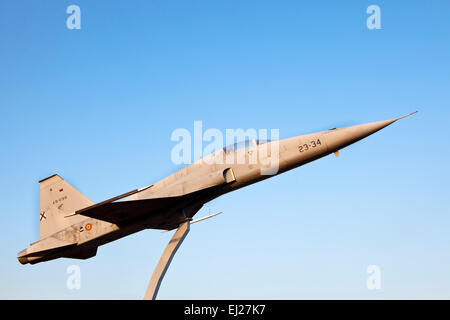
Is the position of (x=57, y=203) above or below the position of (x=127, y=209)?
above

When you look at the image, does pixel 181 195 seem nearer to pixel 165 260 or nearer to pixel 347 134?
pixel 165 260

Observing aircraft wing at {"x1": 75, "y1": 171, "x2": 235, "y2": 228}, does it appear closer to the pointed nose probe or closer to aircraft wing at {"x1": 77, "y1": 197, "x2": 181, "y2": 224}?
aircraft wing at {"x1": 77, "y1": 197, "x2": 181, "y2": 224}

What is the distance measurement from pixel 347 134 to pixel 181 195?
7037mm

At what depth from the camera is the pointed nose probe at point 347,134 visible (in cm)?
1981

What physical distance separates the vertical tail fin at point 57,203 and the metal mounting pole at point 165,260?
4803mm

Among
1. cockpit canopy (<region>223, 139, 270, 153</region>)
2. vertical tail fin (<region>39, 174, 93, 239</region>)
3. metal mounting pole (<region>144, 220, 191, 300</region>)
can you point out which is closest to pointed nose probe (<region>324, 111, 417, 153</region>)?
cockpit canopy (<region>223, 139, 270, 153</region>)

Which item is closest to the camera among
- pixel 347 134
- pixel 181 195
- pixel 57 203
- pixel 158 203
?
pixel 347 134

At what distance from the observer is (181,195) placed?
20.6 meters

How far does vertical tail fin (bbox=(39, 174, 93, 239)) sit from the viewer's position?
23.1m

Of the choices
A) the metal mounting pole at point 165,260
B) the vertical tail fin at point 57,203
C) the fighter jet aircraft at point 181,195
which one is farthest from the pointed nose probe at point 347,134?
the vertical tail fin at point 57,203

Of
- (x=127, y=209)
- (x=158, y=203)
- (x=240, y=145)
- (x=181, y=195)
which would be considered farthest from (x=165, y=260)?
(x=240, y=145)
